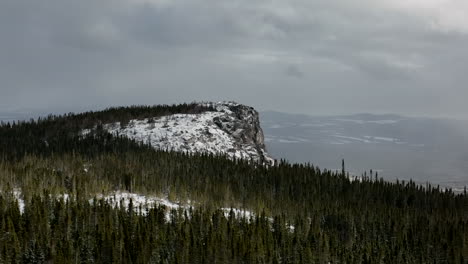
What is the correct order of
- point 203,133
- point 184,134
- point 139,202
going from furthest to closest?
point 203,133 → point 184,134 → point 139,202

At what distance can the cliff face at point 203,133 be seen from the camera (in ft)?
292

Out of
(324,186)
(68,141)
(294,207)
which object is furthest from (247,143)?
(294,207)

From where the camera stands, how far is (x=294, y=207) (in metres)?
58.3

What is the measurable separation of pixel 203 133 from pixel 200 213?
149 feet

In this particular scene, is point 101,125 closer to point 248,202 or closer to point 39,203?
point 248,202

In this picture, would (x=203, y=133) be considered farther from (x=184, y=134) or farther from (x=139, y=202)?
(x=139, y=202)

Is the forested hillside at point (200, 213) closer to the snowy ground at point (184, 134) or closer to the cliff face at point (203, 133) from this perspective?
the snowy ground at point (184, 134)

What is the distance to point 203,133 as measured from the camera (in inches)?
3607

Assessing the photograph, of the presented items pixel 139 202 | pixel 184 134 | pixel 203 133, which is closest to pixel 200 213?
pixel 139 202

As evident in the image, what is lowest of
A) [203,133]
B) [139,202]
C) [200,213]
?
[200,213]

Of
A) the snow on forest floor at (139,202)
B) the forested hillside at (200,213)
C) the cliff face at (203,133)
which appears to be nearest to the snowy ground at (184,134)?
the cliff face at (203,133)

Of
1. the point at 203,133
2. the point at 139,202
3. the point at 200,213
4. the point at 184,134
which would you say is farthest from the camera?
the point at 203,133

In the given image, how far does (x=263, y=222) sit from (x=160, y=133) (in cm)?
4626

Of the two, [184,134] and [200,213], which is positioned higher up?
[184,134]
